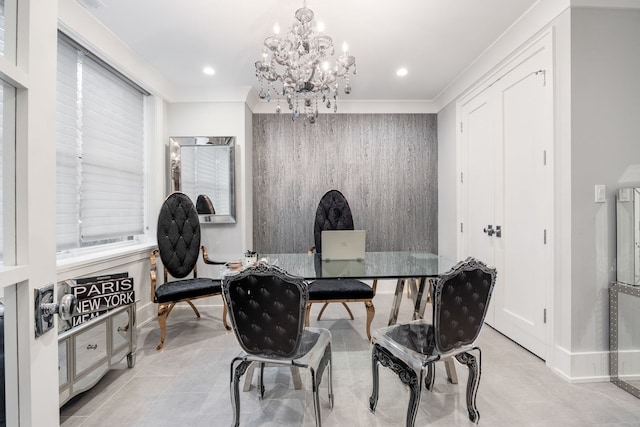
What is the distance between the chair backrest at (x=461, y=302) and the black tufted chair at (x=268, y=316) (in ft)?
2.14

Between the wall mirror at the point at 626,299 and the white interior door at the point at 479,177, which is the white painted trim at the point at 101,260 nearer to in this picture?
the white interior door at the point at 479,177

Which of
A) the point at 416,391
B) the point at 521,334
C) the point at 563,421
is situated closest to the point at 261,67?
the point at 416,391

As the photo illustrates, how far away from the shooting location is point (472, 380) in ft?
5.48

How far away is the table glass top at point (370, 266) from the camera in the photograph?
6.81 feet

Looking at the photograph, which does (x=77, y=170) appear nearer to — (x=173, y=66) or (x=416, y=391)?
(x=173, y=66)

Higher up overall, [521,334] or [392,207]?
[392,207]

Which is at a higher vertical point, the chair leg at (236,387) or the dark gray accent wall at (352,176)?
the dark gray accent wall at (352,176)

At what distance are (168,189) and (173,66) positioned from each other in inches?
53.3

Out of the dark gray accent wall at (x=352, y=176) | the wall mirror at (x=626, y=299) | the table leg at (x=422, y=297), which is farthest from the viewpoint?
the dark gray accent wall at (x=352, y=176)

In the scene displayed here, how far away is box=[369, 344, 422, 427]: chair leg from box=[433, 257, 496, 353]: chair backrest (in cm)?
20

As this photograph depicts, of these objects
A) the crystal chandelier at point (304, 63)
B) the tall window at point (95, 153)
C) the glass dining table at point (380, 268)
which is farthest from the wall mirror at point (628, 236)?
the tall window at point (95, 153)

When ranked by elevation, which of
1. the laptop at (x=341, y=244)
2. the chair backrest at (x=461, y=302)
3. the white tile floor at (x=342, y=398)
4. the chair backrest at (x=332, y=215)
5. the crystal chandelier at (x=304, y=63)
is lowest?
the white tile floor at (x=342, y=398)

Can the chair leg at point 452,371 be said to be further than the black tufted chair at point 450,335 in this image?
Yes

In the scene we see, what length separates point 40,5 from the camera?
25.1 inches
